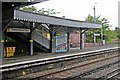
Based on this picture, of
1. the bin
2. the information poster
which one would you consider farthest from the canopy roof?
the bin

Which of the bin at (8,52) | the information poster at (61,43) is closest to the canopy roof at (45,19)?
the information poster at (61,43)

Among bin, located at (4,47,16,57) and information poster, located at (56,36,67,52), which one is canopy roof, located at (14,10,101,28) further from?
bin, located at (4,47,16,57)

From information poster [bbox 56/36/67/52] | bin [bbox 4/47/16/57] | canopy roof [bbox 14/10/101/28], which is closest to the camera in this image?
canopy roof [bbox 14/10/101/28]

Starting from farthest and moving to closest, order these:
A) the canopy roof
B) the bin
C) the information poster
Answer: the information poster < the bin < the canopy roof

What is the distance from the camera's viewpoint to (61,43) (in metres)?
27.4

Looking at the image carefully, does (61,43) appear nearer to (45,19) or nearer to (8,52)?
(45,19)

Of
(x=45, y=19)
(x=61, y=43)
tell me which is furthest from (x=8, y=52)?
(x=61, y=43)

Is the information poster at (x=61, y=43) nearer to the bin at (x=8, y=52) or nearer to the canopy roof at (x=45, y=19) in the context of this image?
the canopy roof at (x=45, y=19)

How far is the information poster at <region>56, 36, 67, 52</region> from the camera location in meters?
26.8

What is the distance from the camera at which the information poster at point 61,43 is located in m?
26.8

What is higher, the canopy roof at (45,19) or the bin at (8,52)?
the canopy roof at (45,19)

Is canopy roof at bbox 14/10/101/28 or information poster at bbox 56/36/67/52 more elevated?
canopy roof at bbox 14/10/101/28

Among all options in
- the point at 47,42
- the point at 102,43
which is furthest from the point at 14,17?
the point at 102,43

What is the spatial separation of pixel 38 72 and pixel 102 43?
37.4m
